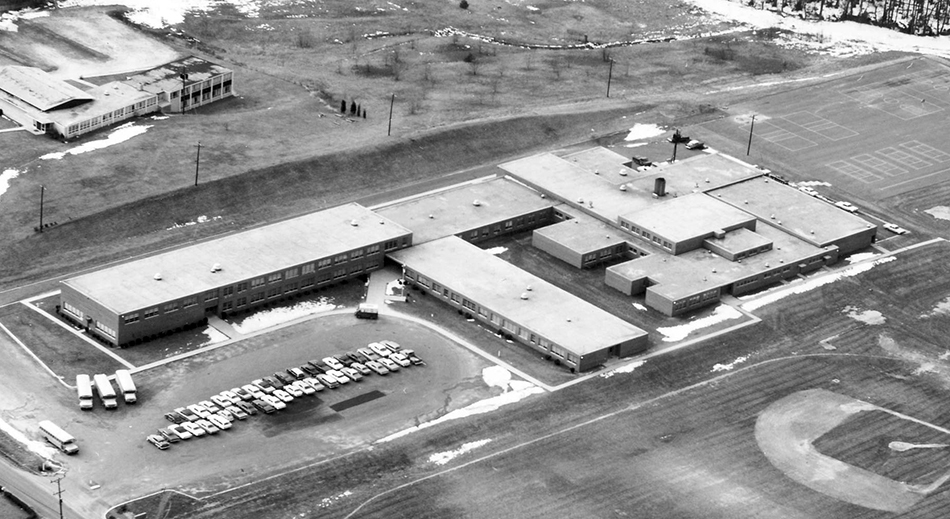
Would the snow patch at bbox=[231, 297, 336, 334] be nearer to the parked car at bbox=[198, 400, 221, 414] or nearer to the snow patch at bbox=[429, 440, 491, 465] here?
the parked car at bbox=[198, 400, 221, 414]

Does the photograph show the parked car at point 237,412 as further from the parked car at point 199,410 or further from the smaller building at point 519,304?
the smaller building at point 519,304

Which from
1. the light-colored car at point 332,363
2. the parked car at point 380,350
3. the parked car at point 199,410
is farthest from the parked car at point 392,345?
the parked car at point 199,410

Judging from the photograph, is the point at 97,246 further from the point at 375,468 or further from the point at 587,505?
the point at 587,505

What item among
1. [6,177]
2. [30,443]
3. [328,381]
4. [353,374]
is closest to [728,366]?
[353,374]

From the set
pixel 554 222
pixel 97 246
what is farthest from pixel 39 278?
pixel 554 222

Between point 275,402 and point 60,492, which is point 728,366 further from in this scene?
point 60,492

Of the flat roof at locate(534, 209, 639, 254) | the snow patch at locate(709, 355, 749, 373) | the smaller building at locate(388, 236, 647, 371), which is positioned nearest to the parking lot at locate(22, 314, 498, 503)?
the smaller building at locate(388, 236, 647, 371)
